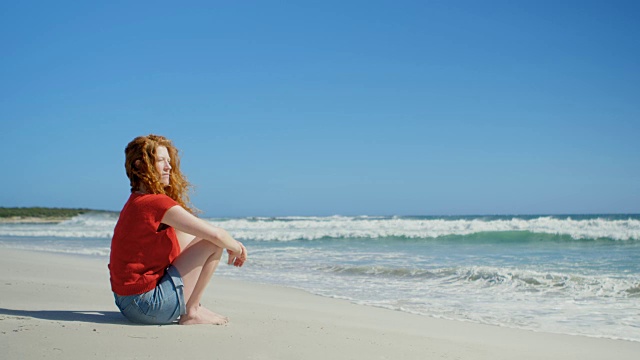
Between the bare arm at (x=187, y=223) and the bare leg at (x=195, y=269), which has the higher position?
the bare arm at (x=187, y=223)

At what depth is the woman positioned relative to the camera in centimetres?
341

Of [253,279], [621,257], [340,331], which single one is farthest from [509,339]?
→ [621,257]

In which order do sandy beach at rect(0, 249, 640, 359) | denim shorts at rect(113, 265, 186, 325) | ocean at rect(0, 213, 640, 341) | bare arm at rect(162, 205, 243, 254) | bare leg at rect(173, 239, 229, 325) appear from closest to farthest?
sandy beach at rect(0, 249, 640, 359), bare arm at rect(162, 205, 243, 254), denim shorts at rect(113, 265, 186, 325), bare leg at rect(173, 239, 229, 325), ocean at rect(0, 213, 640, 341)

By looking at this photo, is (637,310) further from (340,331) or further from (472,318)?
(340,331)

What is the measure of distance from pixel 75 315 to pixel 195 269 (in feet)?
3.54

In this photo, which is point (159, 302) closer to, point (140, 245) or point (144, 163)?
point (140, 245)

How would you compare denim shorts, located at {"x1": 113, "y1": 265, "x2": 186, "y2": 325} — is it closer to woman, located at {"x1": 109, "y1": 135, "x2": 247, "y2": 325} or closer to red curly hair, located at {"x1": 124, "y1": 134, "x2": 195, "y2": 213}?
woman, located at {"x1": 109, "y1": 135, "x2": 247, "y2": 325}

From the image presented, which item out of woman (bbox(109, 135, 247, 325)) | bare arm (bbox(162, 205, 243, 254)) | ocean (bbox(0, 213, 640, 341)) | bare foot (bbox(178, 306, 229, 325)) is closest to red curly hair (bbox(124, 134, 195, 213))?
woman (bbox(109, 135, 247, 325))

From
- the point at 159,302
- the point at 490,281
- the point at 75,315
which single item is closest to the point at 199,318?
the point at 159,302

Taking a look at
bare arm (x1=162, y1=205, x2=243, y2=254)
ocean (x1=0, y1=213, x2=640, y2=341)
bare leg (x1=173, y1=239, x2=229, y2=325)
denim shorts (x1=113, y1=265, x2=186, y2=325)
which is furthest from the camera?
ocean (x1=0, y1=213, x2=640, y2=341)

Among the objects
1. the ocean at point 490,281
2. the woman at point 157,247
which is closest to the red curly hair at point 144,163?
the woman at point 157,247

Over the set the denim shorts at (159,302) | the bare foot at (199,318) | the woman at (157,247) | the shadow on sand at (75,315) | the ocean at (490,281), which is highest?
the woman at (157,247)

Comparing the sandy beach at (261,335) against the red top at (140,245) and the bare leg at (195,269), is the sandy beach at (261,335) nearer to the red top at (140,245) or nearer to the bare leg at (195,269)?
the bare leg at (195,269)

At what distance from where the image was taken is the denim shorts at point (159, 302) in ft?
11.5
